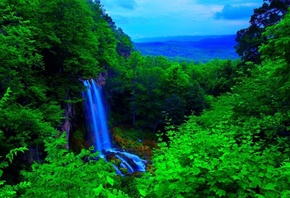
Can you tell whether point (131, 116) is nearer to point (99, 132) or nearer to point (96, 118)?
point (99, 132)

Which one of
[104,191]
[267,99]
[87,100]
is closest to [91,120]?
[87,100]

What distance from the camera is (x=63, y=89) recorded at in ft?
57.4

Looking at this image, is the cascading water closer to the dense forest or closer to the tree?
the dense forest

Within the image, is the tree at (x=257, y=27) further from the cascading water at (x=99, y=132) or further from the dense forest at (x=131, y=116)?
the cascading water at (x=99, y=132)

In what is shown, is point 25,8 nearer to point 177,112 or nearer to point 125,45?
point 177,112

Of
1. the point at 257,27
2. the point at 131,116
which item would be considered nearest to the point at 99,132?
the point at 131,116

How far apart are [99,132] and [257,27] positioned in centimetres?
1799

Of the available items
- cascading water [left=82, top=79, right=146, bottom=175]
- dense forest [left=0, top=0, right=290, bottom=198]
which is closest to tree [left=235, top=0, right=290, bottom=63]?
dense forest [left=0, top=0, right=290, bottom=198]

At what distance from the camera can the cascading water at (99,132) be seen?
2561 cm

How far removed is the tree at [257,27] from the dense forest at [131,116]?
94 mm

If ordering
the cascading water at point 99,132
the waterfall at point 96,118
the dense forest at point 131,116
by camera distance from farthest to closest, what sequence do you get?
the waterfall at point 96,118, the cascading water at point 99,132, the dense forest at point 131,116

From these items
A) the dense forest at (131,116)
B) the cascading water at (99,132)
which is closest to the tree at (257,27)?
the dense forest at (131,116)

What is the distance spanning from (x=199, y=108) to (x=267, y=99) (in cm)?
2298

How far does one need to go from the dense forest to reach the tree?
94 mm
